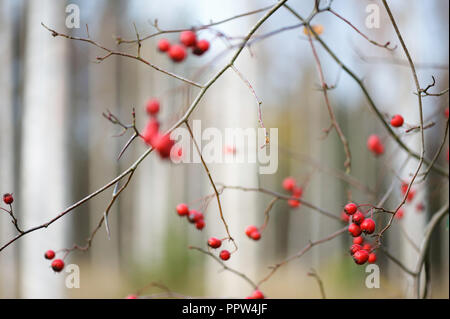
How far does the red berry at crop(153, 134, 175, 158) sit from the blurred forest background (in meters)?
0.09

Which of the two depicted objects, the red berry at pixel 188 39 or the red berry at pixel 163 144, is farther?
the red berry at pixel 188 39

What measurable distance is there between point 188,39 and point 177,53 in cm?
3

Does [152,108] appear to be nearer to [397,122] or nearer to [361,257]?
[361,257]

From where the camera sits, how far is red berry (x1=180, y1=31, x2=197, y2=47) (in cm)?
60

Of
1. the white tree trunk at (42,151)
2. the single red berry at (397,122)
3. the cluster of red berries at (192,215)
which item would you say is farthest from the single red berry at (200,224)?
the white tree trunk at (42,151)

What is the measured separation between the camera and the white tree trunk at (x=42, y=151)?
8.46 ft

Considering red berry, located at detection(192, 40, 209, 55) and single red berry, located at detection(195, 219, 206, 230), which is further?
single red berry, located at detection(195, 219, 206, 230)

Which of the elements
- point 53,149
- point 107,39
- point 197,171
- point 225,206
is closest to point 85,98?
point 107,39

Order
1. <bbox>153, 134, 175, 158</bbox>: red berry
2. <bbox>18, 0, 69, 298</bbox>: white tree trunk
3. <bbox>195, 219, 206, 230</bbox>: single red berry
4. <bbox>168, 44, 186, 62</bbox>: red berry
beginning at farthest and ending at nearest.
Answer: <bbox>18, 0, 69, 298</bbox>: white tree trunk, <bbox>195, 219, 206, 230</bbox>: single red berry, <bbox>168, 44, 186, 62</bbox>: red berry, <bbox>153, 134, 175, 158</bbox>: red berry

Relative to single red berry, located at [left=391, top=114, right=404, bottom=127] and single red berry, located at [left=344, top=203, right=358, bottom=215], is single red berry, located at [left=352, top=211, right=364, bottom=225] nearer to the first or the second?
single red berry, located at [left=344, top=203, right=358, bottom=215]

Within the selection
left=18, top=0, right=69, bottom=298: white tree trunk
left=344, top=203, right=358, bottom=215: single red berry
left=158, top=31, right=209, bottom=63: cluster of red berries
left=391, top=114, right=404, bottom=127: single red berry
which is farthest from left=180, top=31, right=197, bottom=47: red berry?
left=18, top=0, right=69, bottom=298: white tree trunk

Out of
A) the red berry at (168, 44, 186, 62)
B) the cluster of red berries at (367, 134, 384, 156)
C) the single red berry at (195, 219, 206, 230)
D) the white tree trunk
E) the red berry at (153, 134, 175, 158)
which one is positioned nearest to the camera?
the red berry at (153, 134, 175, 158)

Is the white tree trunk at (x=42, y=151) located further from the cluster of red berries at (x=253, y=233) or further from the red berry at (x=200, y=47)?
the red berry at (x=200, y=47)

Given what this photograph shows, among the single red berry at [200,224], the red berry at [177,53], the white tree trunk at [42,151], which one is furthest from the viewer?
the white tree trunk at [42,151]
